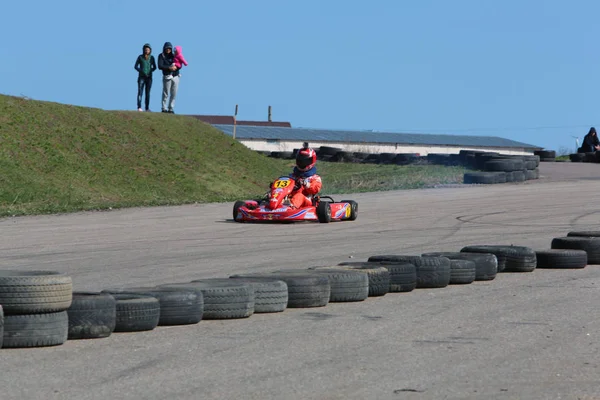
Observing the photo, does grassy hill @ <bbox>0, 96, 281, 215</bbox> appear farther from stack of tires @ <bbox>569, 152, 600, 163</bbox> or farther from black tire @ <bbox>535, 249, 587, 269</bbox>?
stack of tires @ <bbox>569, 152, 600, 163</bbox>

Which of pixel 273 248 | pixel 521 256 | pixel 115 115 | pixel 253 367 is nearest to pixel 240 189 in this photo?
pixel 115 115

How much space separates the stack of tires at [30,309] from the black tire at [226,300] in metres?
1.21

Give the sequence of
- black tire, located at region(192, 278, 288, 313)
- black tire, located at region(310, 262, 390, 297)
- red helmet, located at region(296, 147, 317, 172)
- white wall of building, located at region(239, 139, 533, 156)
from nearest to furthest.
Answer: black tire, located at region(192, 278, 288, 313), black tire, located at region(310, 262, 390, 297), red helmet, located at region(296, 147, 317, 172), white wall of building, located at region(239, 139, 533, 156)

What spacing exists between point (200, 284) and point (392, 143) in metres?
48.4

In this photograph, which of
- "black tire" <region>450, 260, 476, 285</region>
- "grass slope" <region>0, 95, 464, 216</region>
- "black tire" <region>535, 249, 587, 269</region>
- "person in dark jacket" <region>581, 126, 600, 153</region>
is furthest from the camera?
"person in dark jacket" <region>581, 126, 600, 153</region>

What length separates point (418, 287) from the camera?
29.8ft

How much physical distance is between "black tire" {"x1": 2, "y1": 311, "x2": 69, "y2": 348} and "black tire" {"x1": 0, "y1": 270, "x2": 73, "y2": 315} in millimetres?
38

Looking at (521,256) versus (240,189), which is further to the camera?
(240,189)

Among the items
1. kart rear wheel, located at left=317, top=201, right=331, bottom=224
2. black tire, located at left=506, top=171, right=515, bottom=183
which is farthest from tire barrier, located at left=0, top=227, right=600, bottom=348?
black tire, located at left=506, top=171, right=515, bottom=183

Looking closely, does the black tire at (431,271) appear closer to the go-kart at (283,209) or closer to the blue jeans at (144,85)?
the go-kart at (283,209)

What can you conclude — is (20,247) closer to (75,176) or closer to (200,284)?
(200,284)

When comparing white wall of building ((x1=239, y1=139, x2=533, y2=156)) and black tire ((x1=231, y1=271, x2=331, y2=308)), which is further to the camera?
white wall of building ((x1=239, y1=139, x2=533, y2=156))

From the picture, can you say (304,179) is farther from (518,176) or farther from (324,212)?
(518,176)

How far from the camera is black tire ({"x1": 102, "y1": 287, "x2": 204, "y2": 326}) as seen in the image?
273 inches
